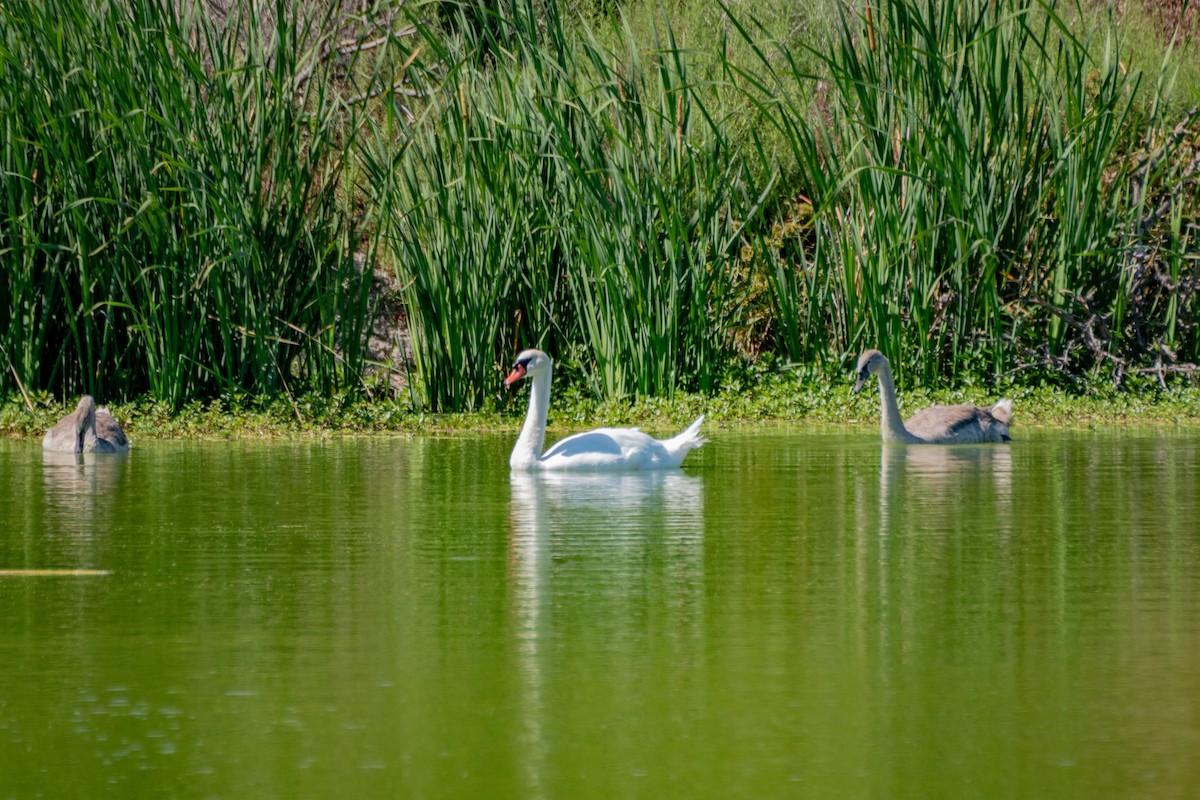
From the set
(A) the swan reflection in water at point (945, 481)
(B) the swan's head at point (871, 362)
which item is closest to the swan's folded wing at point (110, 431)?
(A) the swan reflection in water at point (945, 481)

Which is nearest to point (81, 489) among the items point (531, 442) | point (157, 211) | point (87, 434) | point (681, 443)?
point (87, 434)

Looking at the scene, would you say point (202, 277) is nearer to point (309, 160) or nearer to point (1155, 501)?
point (309, 160)

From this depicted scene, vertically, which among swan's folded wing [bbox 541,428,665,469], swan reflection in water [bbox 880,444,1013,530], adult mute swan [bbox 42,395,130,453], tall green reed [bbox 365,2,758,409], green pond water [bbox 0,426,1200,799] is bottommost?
green pond water [bbox 0,426,1200,799]

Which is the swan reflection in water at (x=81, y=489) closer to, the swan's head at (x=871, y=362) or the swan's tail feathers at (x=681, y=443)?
the swan's tail feathers at (x=681, y=443)

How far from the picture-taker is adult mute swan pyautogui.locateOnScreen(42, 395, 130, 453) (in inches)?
447

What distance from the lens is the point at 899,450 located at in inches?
450

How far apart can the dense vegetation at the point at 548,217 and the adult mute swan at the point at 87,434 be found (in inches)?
53.9

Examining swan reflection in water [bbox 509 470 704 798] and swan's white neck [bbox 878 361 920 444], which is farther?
swan's white neck [bbox 878 361 920 444]

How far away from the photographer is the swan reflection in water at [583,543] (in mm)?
5176

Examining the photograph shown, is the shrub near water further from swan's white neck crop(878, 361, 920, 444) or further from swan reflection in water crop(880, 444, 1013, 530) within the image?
swan reflection in water crop(880, 444, 1013, 530)

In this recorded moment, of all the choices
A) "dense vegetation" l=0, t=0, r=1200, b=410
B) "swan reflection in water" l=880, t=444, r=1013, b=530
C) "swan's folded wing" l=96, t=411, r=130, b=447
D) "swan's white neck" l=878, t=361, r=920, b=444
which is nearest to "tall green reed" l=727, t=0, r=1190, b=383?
"dense vegetation" l=0, t=0, r=1200, b=410

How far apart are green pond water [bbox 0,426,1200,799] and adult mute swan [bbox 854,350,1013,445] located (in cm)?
218

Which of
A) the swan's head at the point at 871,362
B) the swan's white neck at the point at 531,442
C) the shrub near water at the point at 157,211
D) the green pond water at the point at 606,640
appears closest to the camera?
the green pond water at the point at 606,640

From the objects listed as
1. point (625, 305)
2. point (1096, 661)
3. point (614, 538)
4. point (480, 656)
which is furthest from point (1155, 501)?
point (625, 305)
